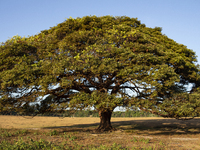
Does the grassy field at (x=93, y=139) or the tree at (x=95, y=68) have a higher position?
the tree at (x=95, y=68)

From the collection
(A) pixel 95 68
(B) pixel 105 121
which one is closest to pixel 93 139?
(A) pixel 95 68

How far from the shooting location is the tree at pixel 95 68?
14594mm

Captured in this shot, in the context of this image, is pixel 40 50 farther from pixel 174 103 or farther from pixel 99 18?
pixel 174 103

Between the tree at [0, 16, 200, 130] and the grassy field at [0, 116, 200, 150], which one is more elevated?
the tree at [0, 16, 200, 130]

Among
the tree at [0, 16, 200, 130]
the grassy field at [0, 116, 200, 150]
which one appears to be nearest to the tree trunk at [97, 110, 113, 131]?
the grassy field at [0, 116, 200, 150]

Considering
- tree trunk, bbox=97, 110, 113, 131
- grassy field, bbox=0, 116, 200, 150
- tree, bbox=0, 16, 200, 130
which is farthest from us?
tree trunk, bbox=97, 110, 113, 131

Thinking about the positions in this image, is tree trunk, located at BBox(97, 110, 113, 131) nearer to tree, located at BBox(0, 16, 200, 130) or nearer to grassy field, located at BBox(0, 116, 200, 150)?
grassy field, located at BBox(0, 116, 200, 150)

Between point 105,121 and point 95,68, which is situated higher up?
point 95,68

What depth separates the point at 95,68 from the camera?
47.5 feet

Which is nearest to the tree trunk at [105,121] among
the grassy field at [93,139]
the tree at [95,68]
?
the grassy field at [93,139]

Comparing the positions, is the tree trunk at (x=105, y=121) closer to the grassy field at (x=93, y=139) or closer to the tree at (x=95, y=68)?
the grassy field at (x=93, y=139)

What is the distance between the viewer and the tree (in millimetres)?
14594

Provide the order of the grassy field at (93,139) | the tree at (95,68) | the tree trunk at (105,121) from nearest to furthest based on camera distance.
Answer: the grassy field at (93,139) → the tree at (95,68) → the tree trunk at (105,121)

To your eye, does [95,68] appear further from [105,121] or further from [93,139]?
[105,121]
